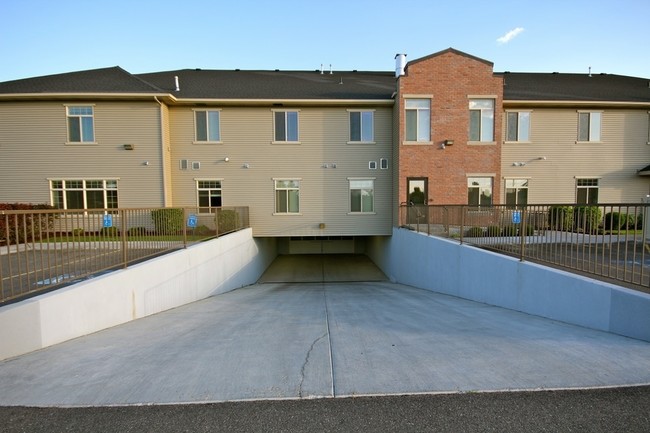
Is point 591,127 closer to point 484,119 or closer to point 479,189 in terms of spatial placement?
point 484,119

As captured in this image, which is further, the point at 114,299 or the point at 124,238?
the point at 124,238

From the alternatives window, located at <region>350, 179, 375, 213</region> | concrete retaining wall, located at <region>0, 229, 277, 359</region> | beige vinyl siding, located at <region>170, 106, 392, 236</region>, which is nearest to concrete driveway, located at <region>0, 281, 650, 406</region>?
concrete retaining wall, located at <region>0, 229, 277, 359</region>

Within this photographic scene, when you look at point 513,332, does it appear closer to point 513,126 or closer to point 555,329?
point 555,329

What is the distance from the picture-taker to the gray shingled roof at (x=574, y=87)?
16.5 m

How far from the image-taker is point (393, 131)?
16.0m

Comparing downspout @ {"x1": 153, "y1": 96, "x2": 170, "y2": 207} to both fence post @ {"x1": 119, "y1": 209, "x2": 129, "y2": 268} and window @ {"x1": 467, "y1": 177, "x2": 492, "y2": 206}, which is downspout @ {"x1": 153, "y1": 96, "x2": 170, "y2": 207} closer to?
fence post @ {"x1": 119, "y1": 209, "x2": 129, "y2": 268}

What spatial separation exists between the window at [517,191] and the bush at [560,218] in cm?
1212

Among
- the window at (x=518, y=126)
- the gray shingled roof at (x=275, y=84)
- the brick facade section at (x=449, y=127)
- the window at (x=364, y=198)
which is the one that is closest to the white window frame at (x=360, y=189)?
the window at (x=364, y=198)

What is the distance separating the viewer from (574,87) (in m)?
18.3

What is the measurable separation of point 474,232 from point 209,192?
41.4 feet

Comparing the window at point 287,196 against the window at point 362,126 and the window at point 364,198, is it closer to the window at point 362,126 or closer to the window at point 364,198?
the window at point 364,198

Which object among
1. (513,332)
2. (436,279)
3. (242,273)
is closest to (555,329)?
(513,332)

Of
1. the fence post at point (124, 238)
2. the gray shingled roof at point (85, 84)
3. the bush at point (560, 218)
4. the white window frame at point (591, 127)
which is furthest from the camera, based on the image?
the white window frame at point (591, 127)

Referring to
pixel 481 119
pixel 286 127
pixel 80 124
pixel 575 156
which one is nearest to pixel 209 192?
pixel 286 127
